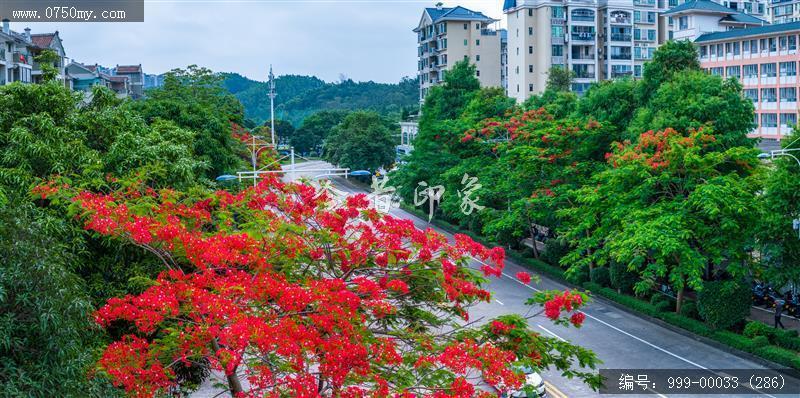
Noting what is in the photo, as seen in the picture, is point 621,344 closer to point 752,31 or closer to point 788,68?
point 788,68

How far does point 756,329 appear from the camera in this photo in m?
25.4

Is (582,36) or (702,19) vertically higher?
(582,36)

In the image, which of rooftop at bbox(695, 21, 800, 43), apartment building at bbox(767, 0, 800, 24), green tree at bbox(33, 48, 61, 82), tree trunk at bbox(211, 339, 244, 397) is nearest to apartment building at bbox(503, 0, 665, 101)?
rooftop at bbox(695, 21, 800, 43)

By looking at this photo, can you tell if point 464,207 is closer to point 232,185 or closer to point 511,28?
point 232,185

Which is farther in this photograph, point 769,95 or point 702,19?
point 702,19

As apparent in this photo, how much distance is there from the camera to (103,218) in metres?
13.2

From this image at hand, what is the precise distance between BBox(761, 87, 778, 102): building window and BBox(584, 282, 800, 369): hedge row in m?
34.2

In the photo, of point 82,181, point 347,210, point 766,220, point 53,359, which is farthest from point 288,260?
point 766,220

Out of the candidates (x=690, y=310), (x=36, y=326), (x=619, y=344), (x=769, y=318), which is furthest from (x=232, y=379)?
(x=769, y=318)

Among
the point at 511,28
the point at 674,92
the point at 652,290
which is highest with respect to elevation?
the point at 511,28

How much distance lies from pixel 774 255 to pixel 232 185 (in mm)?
21840

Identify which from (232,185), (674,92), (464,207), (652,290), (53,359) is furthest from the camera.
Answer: (464,207)

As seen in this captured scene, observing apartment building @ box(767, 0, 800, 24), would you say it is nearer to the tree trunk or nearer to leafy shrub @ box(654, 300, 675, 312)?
leafy shrub @ box(654, 300, 675, 312)

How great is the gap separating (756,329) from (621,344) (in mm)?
3854
